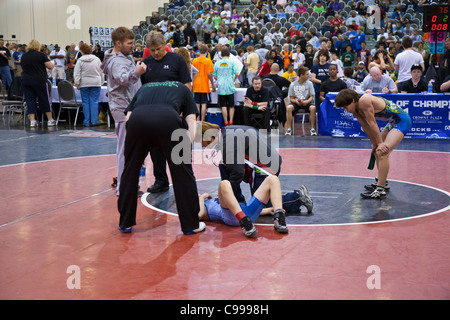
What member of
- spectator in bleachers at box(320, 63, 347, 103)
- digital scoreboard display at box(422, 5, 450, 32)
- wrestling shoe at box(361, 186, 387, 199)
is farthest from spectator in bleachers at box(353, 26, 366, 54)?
wrestling shoe at box(361, 186, 387, 199)

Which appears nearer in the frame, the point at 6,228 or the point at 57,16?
the point at 6,228

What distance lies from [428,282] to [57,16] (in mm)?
25383

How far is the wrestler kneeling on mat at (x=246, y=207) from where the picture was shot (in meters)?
5.06

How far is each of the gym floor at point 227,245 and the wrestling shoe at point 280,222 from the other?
7 cm

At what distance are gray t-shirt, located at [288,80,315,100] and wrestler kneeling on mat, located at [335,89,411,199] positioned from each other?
5.27m

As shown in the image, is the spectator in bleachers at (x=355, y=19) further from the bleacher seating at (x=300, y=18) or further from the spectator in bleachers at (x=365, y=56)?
the spectator in bleachers at (x=365, y=56)

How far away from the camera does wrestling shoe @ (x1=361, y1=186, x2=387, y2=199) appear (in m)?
6.37

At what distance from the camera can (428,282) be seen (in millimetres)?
3914

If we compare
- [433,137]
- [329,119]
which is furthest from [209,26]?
[433,137]

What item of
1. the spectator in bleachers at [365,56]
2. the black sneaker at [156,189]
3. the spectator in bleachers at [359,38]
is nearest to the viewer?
the black sneaker at [156,189]

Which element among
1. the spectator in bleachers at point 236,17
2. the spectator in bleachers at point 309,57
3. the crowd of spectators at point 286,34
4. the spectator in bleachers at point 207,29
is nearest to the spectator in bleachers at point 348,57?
the crowd of spectators at point 286,34
